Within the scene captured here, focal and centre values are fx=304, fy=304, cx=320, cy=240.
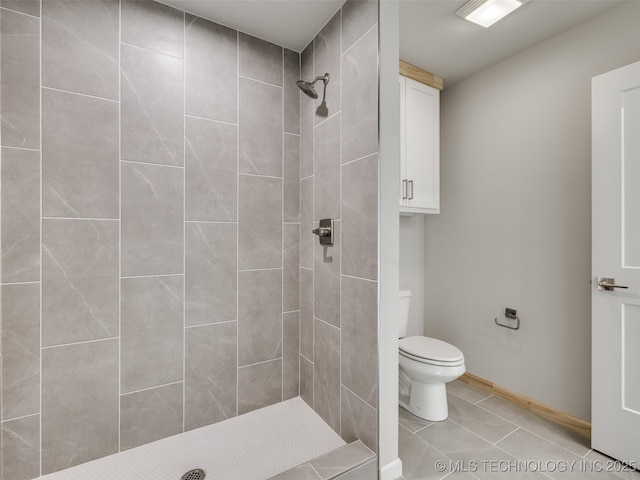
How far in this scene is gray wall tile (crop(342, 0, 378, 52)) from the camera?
54.4 inches

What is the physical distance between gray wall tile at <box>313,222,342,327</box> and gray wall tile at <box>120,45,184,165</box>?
2.96ft

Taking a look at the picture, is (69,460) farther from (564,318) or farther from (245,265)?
(564,318)

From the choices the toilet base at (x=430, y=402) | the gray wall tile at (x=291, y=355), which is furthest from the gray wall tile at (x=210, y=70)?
the toilet base at (x=430, y=402)

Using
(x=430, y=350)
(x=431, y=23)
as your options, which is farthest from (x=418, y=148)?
(x=430, y=350)

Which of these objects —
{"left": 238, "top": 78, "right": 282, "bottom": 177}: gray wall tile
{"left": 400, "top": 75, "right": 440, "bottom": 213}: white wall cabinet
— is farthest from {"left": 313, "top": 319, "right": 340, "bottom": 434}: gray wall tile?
{"left": 400, "top": 75, "right": 440, "bottom": 213}: white wall cabinet

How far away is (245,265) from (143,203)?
62 cm

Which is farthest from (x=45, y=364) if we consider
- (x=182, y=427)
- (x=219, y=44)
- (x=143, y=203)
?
(x=219, y=44)

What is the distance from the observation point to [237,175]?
175cm

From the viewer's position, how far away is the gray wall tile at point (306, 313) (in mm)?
1858

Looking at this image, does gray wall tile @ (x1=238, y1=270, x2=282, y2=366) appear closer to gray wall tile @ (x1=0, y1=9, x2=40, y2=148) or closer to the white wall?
gray wall tile @ (x1=0, y1=9, x2=40, y2=148)

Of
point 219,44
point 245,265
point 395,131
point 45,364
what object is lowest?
point 45,364

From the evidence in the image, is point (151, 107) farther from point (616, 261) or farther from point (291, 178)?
point (616, 261)

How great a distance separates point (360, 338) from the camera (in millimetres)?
1461

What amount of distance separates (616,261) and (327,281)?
151 cm
